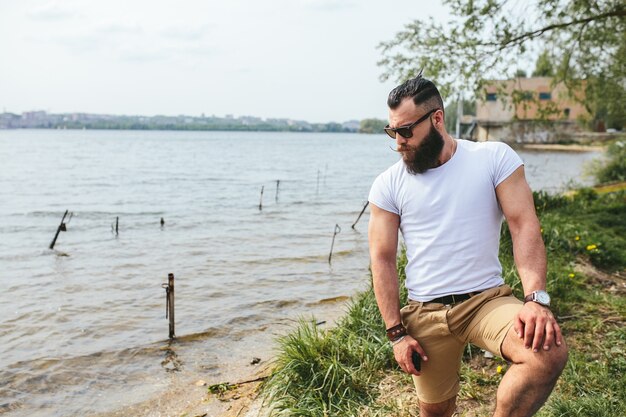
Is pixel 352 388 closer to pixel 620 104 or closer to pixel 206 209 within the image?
pixel 620 104

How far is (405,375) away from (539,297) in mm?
2460

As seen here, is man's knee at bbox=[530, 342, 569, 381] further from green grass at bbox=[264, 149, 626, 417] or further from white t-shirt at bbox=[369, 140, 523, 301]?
green grass at bbox=[264, 149, 626, 417]

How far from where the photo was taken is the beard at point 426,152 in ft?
10.0

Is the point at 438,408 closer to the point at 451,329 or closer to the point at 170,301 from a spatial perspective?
the point at 451,329

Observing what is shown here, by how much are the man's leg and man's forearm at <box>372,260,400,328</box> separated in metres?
0.69

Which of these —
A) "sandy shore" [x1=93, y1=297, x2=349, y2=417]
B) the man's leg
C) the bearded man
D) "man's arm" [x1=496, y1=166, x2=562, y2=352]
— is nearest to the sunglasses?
the bearded man

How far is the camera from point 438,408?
10.9 feet

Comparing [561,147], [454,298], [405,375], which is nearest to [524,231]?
[454,298]

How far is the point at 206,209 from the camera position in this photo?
23.6 meters

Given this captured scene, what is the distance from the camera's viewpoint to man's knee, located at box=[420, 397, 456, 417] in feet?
10.9

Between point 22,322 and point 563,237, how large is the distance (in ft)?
29.1

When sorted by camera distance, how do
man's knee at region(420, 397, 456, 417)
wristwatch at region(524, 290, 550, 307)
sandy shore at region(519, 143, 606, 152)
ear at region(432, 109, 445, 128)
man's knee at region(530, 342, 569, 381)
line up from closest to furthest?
man's knee at region(530, 342, 569, 381), wristwatch at region(524, 290, 550, 307), ear at region(432, 109, 445, 128), man's knee at region(420, 397, 456, 417), sandy shore at region(519, 143, 606, 152)

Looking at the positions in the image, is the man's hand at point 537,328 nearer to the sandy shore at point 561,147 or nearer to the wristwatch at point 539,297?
the wristwatch at point 539,297

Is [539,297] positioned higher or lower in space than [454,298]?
higher
